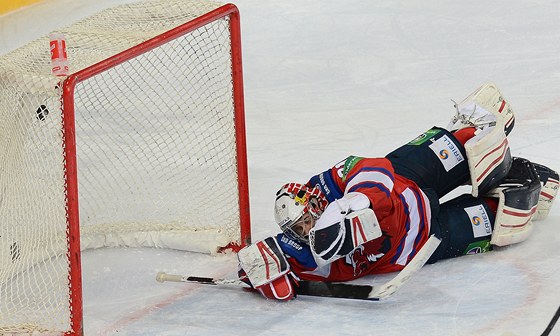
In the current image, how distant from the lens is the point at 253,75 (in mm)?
5227

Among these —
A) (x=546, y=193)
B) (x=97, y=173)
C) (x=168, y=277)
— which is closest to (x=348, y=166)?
(x=168, y=277)

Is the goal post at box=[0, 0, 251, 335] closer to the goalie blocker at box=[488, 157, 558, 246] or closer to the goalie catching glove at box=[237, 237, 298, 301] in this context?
the goalie catching glove at box=[237, 237, 298, 301]

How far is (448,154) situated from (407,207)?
0.33m

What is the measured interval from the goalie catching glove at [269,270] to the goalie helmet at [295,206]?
0.25ft

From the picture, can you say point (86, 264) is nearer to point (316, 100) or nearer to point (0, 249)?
Result: point (0, 249)

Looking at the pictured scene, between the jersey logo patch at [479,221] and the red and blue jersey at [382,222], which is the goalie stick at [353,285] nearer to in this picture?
the red and blue jersey at [382,222]

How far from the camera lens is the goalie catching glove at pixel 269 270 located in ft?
10.5

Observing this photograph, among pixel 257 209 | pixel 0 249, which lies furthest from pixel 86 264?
pixel 257 209

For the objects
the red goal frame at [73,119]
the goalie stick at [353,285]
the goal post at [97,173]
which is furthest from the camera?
the goalie stick at [353,285]

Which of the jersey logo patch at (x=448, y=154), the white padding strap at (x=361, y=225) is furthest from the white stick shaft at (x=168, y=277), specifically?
the jersey logo patch at (x=448, y=154)

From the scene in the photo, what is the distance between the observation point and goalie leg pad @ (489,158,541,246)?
11.1ft

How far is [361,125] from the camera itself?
4.64 meters

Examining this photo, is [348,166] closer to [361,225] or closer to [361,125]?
[361,225]

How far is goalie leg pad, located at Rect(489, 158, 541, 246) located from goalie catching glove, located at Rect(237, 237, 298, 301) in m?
0.63
